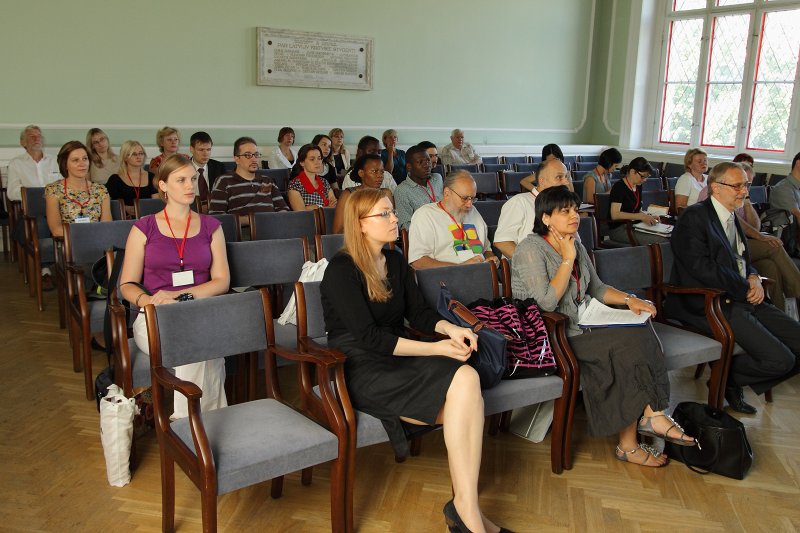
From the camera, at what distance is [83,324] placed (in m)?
3.40

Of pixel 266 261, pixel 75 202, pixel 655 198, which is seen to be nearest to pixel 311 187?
pixel 75 202

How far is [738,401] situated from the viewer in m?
3.67

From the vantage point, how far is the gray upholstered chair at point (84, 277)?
3426mm

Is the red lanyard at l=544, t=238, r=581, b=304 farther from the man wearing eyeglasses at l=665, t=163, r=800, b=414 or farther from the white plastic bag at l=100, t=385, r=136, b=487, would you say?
the white plastic bag at l=100, t=385, r=136, b=487

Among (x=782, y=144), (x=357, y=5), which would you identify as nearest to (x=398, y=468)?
(x=357, y=5)

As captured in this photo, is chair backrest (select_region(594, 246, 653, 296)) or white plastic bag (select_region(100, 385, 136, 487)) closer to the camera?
white plastic bag (select_region(100, 385, 136, 487))

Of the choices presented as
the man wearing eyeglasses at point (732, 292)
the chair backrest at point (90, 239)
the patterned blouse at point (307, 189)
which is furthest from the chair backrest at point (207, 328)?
the patterned blouse at point (307, 189)

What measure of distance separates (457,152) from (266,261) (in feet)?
20.1

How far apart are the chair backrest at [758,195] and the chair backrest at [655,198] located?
69 centimetres

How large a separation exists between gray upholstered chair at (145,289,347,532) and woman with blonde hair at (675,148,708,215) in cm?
488

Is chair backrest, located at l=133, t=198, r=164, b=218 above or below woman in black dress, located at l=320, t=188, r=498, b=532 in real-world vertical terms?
above

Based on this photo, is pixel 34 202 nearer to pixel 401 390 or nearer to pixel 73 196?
pixel 73 196

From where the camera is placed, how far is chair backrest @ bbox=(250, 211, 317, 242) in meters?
4.37

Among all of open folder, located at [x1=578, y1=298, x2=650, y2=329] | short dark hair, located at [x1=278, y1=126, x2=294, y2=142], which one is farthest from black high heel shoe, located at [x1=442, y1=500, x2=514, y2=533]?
short dark hair, located at [x1=278, y1=126, x2=294, y2=142]
